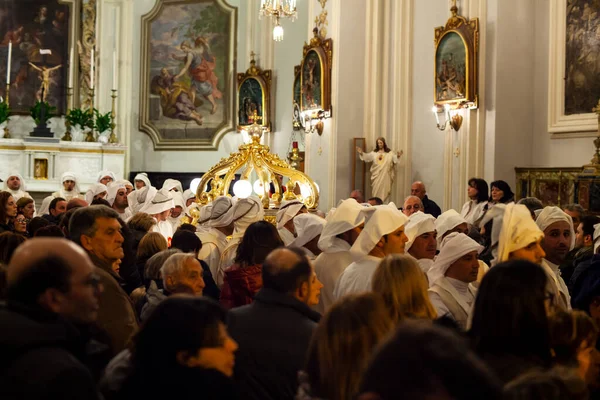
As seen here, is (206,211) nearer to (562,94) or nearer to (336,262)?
(336,262)

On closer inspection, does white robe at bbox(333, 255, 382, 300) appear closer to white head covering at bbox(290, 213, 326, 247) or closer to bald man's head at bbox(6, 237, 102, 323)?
white head covering at bbox(290, 213, 326, 247)

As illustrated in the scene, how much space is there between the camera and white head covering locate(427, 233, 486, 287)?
583 centimetres

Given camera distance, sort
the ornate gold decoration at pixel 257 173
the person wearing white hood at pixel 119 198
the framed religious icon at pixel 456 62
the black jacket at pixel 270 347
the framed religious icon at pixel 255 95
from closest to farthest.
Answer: the black jacket at pixel 270 347
the ornate gold decoration at pixel 257 173
the person wearing white hood at pixel 119 198
the framed religious icon at pixel 456 62
the framed religious icon at pixel 255 95

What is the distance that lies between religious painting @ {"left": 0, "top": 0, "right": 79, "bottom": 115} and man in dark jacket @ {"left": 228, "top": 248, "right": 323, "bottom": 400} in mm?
20319

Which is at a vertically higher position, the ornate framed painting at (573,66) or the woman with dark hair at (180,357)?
the ornate framed painting at (573,66)

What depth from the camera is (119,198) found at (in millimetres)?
12141

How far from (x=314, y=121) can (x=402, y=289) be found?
666 inches

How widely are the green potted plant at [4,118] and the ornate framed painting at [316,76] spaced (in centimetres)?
727

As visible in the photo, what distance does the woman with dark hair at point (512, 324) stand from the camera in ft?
10.7

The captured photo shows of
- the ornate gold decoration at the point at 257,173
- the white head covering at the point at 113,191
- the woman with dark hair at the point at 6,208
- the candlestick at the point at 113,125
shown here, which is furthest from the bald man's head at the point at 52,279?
the candlestick at the point at 113,125

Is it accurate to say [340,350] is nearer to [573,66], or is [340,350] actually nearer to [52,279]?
[52,279]

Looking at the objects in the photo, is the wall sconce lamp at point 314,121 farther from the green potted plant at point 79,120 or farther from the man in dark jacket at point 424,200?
the man in dark jacket at point 424,200

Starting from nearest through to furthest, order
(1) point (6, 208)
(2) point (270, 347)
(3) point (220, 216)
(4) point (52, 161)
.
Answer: (2) point (270, 347) < (3) point (220, 216) < (1) point (6, 208) < (4) point (52, 161)

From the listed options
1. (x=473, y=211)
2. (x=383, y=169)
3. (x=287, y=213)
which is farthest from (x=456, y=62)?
(x=287, y=213)
